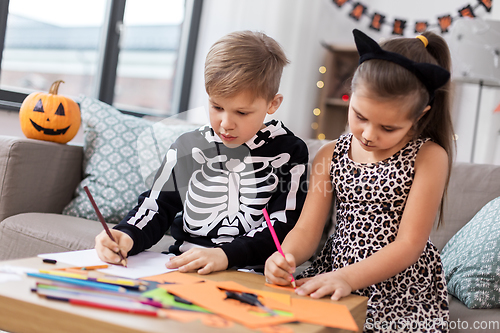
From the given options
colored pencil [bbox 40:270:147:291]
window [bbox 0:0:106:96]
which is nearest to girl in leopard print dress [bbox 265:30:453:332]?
colored pencil [bbox 40:270:147:291]

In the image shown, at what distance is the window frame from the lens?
7.07 feet

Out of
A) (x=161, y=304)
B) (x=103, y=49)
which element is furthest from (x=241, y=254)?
(x=103, y=49)

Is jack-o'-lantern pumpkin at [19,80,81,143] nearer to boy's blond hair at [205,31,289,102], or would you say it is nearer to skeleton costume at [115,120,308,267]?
skeleton costume at [115,120,308,267]

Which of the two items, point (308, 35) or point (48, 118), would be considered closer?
point (48, 118)

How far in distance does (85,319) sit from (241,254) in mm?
454

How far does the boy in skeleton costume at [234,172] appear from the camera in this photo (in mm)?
1002

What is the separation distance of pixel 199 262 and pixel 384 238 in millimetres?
433

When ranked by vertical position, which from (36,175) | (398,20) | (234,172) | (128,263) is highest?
(398,20)

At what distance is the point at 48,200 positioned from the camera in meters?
1.67

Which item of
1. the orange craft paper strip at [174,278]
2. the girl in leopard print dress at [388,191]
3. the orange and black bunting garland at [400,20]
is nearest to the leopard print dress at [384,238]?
the girl in leopard print dress at [388,191]

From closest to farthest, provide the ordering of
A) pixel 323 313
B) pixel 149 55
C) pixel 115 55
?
pixel 323 313 < pixel 115 55 < pixel 149 55

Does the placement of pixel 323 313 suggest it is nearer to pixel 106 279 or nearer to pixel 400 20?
pixel 106 279

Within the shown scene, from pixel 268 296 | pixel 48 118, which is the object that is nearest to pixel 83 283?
pixel 268 296

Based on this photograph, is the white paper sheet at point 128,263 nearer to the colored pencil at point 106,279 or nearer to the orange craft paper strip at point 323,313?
the colored pencil at point 106,279
